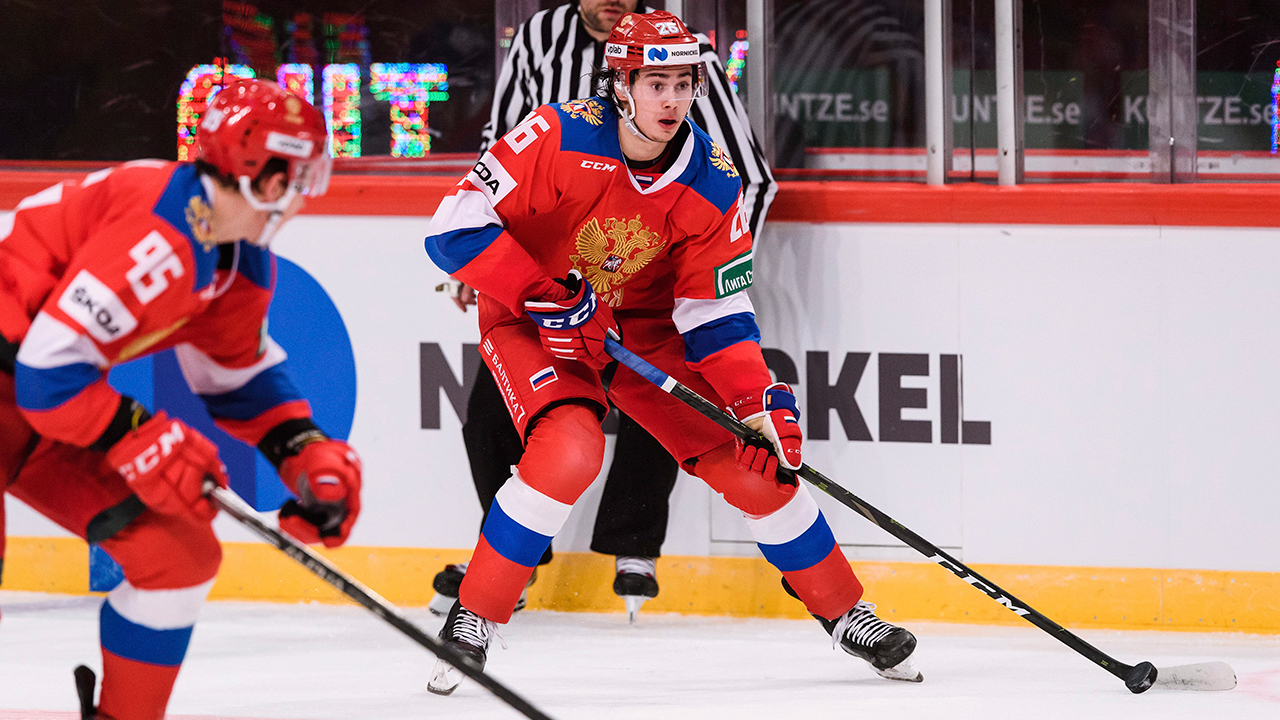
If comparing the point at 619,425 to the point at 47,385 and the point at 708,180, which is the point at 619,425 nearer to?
the point at 708,180

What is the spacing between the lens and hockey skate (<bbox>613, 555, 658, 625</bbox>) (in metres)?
3.21

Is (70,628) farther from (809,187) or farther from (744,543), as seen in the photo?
(809,187)

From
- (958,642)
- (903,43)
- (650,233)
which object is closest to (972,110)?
(903,43)

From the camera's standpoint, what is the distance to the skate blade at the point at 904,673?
8.98 ft

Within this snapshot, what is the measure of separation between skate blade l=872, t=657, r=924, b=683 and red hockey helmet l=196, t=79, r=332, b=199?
160 centimetres

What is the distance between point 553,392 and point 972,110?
1.42m

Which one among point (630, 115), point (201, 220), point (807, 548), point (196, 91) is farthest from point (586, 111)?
point (196, 91)

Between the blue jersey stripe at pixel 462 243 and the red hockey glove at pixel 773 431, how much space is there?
62cm

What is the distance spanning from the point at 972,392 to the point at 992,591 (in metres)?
0.59

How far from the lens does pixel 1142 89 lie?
3316 mm

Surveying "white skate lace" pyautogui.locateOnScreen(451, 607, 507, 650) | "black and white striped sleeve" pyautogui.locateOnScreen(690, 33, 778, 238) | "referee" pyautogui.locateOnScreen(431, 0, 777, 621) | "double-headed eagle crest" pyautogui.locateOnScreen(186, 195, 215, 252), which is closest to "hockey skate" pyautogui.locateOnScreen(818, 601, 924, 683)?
"referee" pyautogui.locateOnScreen(431, 0, 777, 621)

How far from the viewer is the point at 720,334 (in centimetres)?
275

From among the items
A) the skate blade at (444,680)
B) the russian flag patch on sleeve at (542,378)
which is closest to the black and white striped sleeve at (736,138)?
the russian flag patch on sleeve at (542,378)

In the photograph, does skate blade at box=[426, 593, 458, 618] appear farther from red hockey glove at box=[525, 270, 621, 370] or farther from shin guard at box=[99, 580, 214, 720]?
shin guard at box=[99, 580, 214, 720]
